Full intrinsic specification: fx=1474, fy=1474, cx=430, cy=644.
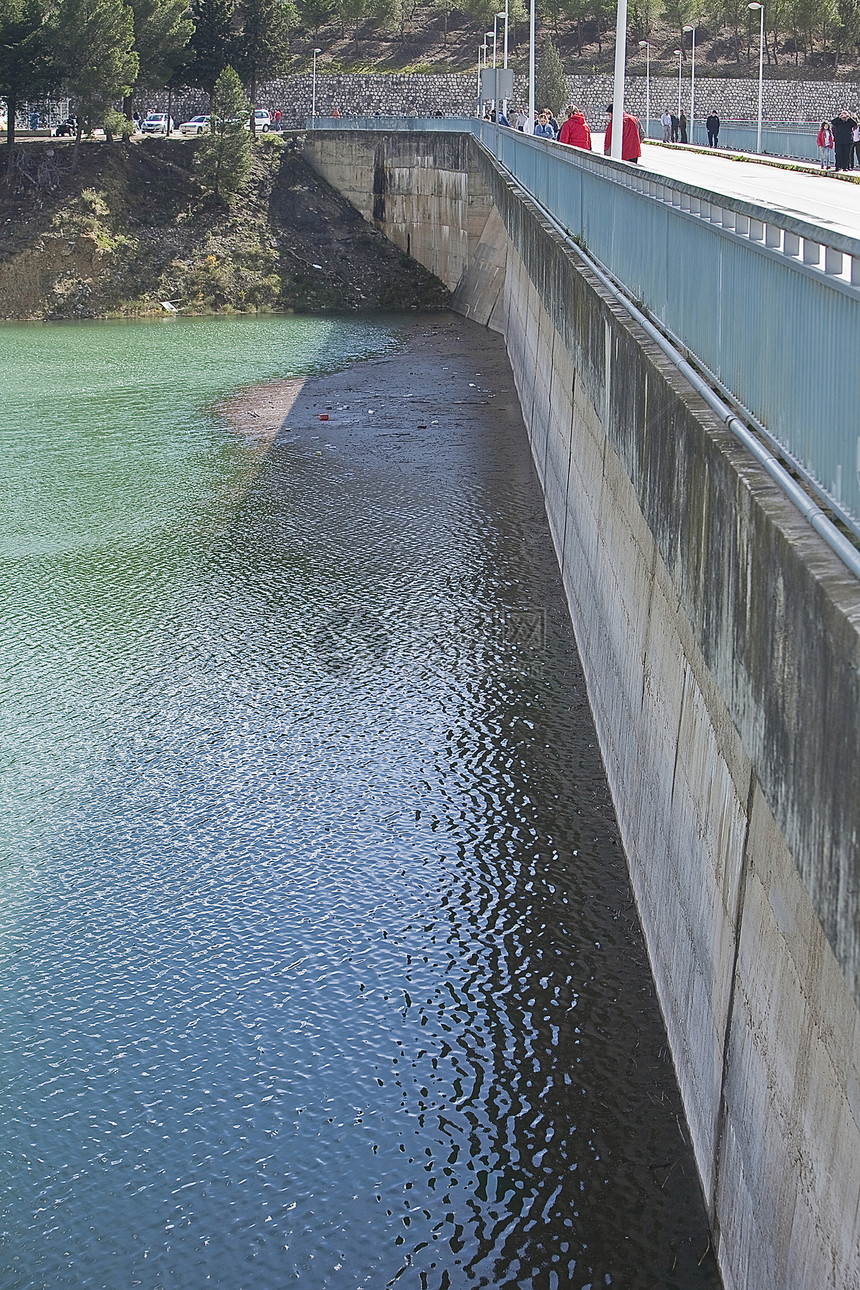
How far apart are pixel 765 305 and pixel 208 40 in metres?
57.2

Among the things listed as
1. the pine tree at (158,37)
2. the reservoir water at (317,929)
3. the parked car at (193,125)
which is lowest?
the reservoir water at (317,929)

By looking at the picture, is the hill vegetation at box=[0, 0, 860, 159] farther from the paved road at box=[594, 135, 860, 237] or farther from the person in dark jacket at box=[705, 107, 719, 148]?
the paved road at box=[594, 135, 860, 237]

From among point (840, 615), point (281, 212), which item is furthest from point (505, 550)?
point (281, 212)

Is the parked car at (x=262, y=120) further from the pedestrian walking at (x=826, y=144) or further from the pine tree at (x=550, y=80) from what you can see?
the pedestrian walking at (x=826, y=144)

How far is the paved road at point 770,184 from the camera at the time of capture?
57.9 feet

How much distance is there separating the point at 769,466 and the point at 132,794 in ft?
25.2

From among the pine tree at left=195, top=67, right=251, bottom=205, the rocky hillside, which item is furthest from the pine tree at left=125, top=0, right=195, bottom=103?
the pine tree at left=195, top=67, right=251, bottom=205

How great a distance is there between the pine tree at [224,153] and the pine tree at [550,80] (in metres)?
27.7

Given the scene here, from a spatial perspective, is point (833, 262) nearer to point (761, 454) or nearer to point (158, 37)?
point (761, 454)

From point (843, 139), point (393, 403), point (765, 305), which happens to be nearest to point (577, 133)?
point (843, 139)

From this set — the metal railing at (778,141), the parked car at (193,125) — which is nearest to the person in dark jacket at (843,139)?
the metal railing at (778,141)

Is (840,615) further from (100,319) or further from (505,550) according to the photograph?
(100,319)

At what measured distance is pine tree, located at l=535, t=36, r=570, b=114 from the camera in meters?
75.4

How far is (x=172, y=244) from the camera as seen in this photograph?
168 ft
